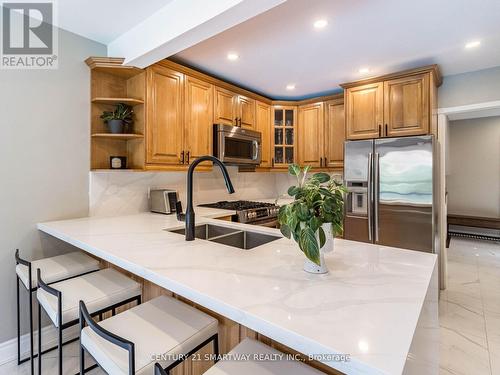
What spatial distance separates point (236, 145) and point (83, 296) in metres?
2.25

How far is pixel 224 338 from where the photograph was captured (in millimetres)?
1313

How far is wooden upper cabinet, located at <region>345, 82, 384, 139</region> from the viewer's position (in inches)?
117

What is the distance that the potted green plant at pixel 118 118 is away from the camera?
2.33m

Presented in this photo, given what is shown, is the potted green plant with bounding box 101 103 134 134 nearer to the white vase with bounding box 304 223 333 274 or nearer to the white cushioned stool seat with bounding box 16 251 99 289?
the white cushioned stool seat with bounding box 16 251 99 289

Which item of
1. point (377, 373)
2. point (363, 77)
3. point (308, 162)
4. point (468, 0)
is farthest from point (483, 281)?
point (377, 373)

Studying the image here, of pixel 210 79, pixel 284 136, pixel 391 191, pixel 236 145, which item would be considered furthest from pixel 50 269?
pixel 284 136

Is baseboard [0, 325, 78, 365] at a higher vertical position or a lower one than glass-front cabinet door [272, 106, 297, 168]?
lower

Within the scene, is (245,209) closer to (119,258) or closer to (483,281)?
(119,258)

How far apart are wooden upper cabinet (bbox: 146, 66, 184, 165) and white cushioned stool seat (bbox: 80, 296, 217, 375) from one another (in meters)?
1.55

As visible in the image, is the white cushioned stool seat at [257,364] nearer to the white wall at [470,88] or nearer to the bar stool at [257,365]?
the bar stool at [257,365]

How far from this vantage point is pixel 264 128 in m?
3.81

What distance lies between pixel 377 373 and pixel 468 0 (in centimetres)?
227

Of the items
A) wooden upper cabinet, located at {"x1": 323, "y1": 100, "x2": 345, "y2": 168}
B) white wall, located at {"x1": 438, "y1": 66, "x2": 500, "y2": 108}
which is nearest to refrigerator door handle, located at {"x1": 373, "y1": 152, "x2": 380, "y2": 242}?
wooden upper cabinet, located at {"x1": 323, "y1": 100, "x2": 345, "y2": 168}

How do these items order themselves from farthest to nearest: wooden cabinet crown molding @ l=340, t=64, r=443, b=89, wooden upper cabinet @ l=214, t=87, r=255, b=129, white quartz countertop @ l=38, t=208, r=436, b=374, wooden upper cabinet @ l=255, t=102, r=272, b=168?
wooden upper cabinet @ l=255, t=102, r=272, b=168, wooden upper cabinet @ l=214, t=87, r=255, b=129, wooden cabinet crown molding @ l=340, t=64, r=443, b=89, white quartz countertop @ l=38, t=208, r=436, b=374
